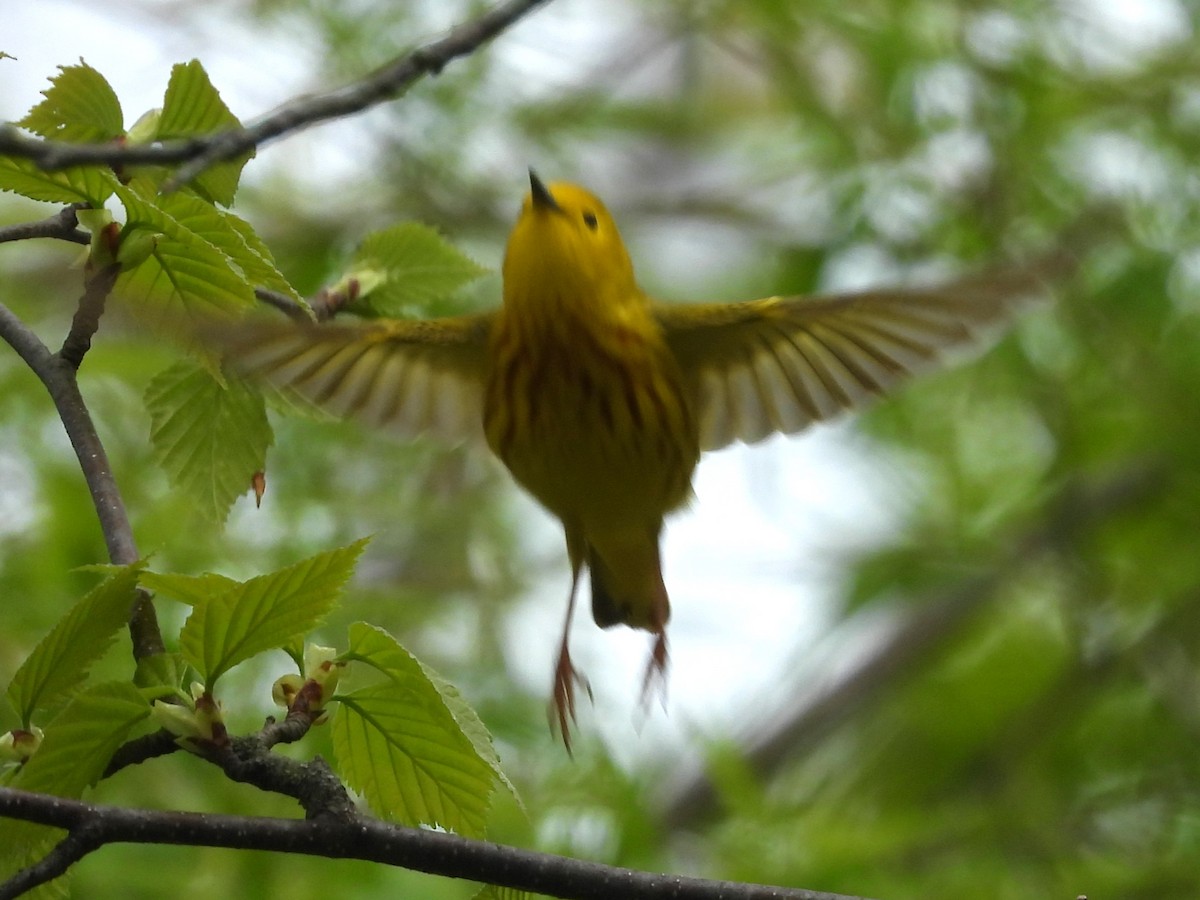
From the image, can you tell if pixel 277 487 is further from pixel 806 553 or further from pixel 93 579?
pixel 806 553

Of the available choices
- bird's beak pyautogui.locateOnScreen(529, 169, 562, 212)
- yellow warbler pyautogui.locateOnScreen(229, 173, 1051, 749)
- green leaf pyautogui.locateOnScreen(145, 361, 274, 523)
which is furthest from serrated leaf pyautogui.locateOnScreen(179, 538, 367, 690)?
bird's beak pyautogui.locateOnScreen(529, 169, 562, 212)

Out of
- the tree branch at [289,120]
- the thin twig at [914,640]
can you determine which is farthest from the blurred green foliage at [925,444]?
the tree branch at [289,120]

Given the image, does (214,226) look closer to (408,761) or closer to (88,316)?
(88,316)

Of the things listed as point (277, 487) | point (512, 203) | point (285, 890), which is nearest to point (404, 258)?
point (285, 890)

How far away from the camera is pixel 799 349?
2.53m

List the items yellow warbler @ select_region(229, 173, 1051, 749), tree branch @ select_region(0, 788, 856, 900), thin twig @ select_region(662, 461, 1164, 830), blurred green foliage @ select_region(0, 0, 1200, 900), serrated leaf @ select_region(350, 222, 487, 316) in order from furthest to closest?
thin twig @ select_region(662, 461, 1164, 830), blurred green foliage @ select_region(0, 0, 1200, 900), yellow warbler @ select_region(229, 173, 1051, 749), serrated leaf @ select_region(350, 222, 487, 316), tree branch @ select_region(0, 788, 856, 900)

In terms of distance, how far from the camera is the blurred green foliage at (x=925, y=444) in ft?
11.4

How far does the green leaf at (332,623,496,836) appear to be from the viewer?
1.46 meters

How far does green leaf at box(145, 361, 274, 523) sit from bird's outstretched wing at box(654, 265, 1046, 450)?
86 centimetres

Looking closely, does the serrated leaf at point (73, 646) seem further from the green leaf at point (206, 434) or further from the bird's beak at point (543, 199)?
the bird's beak at point (543, 199)

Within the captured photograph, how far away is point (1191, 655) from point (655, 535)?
1.94 metres

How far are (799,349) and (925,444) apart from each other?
1922 millimetres

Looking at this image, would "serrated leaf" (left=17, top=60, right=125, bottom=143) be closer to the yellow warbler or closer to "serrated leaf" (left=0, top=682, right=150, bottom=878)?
"serrated leaf" (left=0, top=682, right=150, bottom=878)

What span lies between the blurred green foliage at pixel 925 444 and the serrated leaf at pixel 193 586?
5.74 feet
